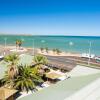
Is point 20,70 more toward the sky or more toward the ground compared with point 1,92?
more toward the sky

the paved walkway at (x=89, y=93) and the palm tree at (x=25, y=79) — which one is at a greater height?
the paved walkway at (x=89, y=93)

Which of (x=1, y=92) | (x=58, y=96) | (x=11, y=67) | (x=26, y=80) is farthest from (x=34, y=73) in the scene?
(x=58, y=96)

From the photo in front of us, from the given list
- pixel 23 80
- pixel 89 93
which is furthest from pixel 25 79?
pixel 89 93

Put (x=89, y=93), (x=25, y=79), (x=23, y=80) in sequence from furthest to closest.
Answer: (x=25, y=79), (x=23, y=80), (x=89, y=93)

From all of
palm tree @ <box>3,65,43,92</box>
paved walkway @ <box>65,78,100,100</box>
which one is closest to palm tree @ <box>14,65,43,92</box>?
palm tree @ <box>3,65,43,92</box>

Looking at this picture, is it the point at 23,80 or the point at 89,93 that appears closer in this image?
the point at 89,93

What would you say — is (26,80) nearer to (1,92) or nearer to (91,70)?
(1,92)

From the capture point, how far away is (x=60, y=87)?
28797mm

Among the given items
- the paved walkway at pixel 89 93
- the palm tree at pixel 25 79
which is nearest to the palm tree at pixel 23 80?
the palm tree at pixel 25 79

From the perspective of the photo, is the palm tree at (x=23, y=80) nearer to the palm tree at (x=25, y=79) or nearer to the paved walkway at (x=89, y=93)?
the palm tree at (x=25, y=79)

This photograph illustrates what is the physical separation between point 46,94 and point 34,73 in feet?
45.6

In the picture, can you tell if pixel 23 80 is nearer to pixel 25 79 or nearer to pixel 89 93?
pixel 25 79

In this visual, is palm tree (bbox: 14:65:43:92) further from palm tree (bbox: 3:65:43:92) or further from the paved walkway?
the paved walkway

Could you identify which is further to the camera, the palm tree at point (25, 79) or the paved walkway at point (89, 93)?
the palm tree at point (25, 79)
